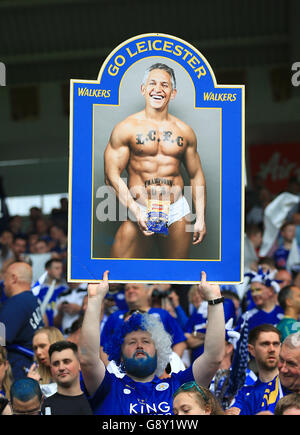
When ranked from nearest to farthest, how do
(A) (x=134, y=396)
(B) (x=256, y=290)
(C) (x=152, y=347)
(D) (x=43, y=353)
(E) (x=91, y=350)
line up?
1. (E) (x=91, y=350)
2. (A) (x=134, y=396)
3. (C) (x=152, y=347)
4. (D) (x=43, y=353)
5. (B) (x=256, y=290)

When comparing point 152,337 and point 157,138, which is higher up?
point 157,138

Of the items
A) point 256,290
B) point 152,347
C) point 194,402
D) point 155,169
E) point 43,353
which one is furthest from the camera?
point 256,290

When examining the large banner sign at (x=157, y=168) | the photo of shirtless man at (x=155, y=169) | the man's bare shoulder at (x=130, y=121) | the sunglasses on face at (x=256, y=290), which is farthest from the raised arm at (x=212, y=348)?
the sunglasses on face at (x=256, y=290)

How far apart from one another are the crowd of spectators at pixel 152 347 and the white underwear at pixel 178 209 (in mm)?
412

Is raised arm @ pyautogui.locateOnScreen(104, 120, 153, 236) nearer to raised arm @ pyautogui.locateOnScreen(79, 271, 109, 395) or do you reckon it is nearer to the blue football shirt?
raised arm @ pyautogui.locateOnScreen(79, 271, 109, 395)

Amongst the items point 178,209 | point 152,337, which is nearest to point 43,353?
point 152,337

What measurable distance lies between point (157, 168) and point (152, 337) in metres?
0.93

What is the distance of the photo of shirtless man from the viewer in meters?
4.45

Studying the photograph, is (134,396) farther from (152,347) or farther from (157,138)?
(157,138)

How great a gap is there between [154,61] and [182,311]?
133 inches

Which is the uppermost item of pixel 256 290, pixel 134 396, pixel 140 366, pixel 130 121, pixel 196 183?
pixel 130 121

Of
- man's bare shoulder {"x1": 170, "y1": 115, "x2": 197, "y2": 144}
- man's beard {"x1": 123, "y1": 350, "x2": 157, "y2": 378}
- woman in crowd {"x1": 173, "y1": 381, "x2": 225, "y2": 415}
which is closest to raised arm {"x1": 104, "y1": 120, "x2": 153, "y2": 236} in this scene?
man's bare shoulder {"x1": 170, "y1": 115, "x2": 197, "y2": 144}

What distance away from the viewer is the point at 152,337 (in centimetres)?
444

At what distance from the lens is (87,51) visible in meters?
16.2
